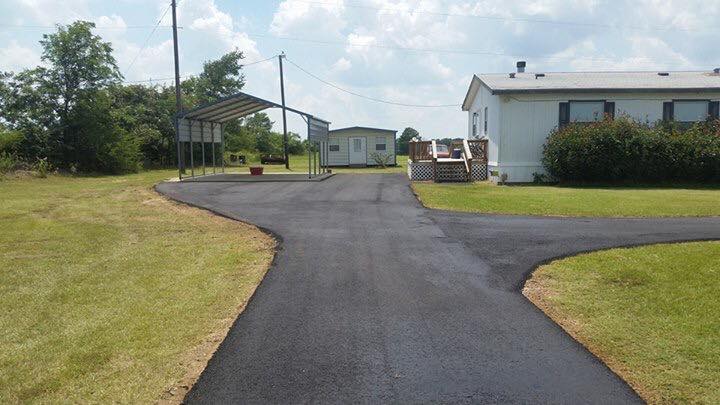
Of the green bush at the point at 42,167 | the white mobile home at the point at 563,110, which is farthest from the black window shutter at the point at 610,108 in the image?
the green bush at the point at 42,167

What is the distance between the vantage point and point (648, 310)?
5582mm

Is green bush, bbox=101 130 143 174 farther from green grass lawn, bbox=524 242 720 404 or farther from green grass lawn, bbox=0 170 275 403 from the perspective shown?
green grass lawn, bbox=524 242 720 404

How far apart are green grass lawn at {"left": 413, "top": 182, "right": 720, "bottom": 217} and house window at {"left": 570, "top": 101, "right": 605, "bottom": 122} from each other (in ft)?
10.8

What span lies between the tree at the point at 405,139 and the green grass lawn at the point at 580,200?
154 ft

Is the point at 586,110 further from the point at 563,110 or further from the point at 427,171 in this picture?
the point at 427,171

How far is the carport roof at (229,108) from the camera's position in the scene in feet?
71.9

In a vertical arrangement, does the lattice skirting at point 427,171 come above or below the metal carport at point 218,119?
below

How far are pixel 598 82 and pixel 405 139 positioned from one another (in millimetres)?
Result: 61093

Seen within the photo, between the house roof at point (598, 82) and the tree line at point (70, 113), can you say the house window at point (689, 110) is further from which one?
the tree line at point (70, 113)

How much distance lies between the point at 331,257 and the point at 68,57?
25.2 m

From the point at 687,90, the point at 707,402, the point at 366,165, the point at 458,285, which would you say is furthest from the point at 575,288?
the point at 366,165

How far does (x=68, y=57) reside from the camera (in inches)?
1085

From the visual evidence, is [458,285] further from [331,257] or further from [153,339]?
[153,339]

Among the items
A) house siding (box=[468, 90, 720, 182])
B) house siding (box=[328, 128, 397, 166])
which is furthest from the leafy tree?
house siding (box=[468, 90, 720, 182])
